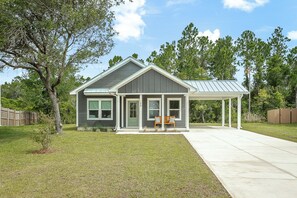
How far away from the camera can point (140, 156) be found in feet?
32.1

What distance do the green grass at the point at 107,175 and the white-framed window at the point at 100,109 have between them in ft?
40.5

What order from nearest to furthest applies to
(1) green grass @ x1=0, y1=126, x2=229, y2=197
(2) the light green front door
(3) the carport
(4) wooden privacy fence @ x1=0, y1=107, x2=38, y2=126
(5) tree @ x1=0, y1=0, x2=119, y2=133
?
1. (1) green grass @ x1=0, y1=126, x2=229, y2=197
2. (5) tree @ x1=0, y1=0, x2=119, y2=133
3. (3) the carport
4. (2) the light green front door
5. (4) wooden privacy fence @ x1=0, y1=107, x2=38, y2=126

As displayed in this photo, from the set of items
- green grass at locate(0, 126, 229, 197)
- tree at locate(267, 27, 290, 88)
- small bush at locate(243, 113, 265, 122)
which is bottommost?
green grass at locate(0, 126, 229, 197)

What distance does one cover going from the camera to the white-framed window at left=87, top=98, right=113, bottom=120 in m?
23.1

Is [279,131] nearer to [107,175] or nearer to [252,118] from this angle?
[252,118]

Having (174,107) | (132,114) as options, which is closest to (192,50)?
(132,114)

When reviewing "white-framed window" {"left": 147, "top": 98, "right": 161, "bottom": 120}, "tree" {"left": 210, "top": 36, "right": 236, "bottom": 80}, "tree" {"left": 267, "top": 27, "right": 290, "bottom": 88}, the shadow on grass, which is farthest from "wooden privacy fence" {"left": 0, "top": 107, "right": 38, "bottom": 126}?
"tree" {"left": 267, "top": 27, "right": 290, "bottom": 88}

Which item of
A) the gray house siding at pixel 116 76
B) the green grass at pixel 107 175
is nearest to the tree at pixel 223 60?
the gray house siding at pixel 116 76

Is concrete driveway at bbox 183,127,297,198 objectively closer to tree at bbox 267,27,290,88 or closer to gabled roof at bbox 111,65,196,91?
gabled roof at bbox 111,65,196,91

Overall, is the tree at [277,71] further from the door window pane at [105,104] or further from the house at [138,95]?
the door window pane at [105,104]

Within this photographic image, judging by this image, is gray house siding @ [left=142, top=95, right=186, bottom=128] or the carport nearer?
gray house siding @ [left=142, top=95, right=186, bottom=128]

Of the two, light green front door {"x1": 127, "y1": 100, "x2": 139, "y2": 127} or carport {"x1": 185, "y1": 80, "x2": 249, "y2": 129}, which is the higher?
carport {"x1": 185, "y1": 80, "x2": 249, "y2": 129}

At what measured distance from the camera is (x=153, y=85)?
67.7 ft

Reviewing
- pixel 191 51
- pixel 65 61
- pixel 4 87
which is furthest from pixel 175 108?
pixel 4 87
